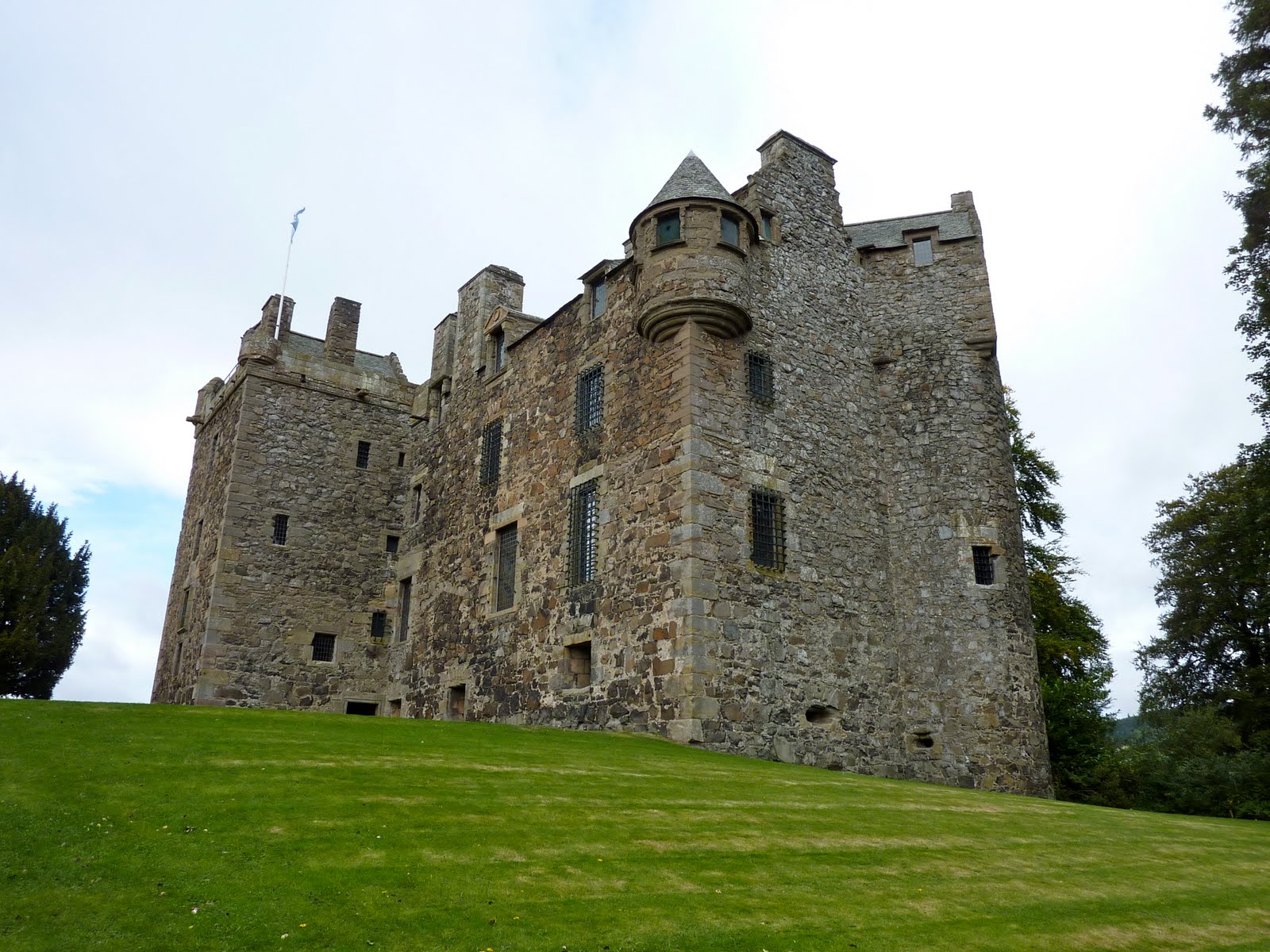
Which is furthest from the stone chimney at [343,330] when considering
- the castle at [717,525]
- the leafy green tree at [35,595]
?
the leafy green tree at [35,595]

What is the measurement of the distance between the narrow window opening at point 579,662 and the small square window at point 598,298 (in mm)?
7485

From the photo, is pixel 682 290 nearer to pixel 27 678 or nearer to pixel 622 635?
pixel 622 635

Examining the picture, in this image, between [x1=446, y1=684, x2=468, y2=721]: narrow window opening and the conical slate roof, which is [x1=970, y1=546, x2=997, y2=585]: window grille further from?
[x1=446, y1=684, x2=468, y2=721]: narrow window opening

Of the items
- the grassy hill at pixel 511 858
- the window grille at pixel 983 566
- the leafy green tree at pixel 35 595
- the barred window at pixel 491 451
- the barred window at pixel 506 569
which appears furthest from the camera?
the leafy green tree at pixel 35 595

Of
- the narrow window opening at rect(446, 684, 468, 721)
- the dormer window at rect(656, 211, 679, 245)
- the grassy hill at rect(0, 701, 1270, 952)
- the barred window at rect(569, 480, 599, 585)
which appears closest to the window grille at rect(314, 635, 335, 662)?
the narrow window opening at rect(446, 684, 468, 721)

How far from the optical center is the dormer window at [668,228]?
18.5 meters

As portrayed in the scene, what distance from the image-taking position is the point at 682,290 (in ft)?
58.9

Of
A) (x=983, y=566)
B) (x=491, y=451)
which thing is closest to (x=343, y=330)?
(x=491, y=451)

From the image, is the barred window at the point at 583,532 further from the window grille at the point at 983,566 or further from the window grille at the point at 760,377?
the window grille at the point at 983,566

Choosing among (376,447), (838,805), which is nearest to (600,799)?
(838,805)

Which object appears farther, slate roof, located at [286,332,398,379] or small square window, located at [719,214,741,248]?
slate roof, located at [286,332,398,379]

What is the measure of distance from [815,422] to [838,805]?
1001 centimetres

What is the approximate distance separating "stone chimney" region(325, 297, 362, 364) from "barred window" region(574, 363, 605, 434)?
1080 cm

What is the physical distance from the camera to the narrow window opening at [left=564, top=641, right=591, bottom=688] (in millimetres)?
18812
